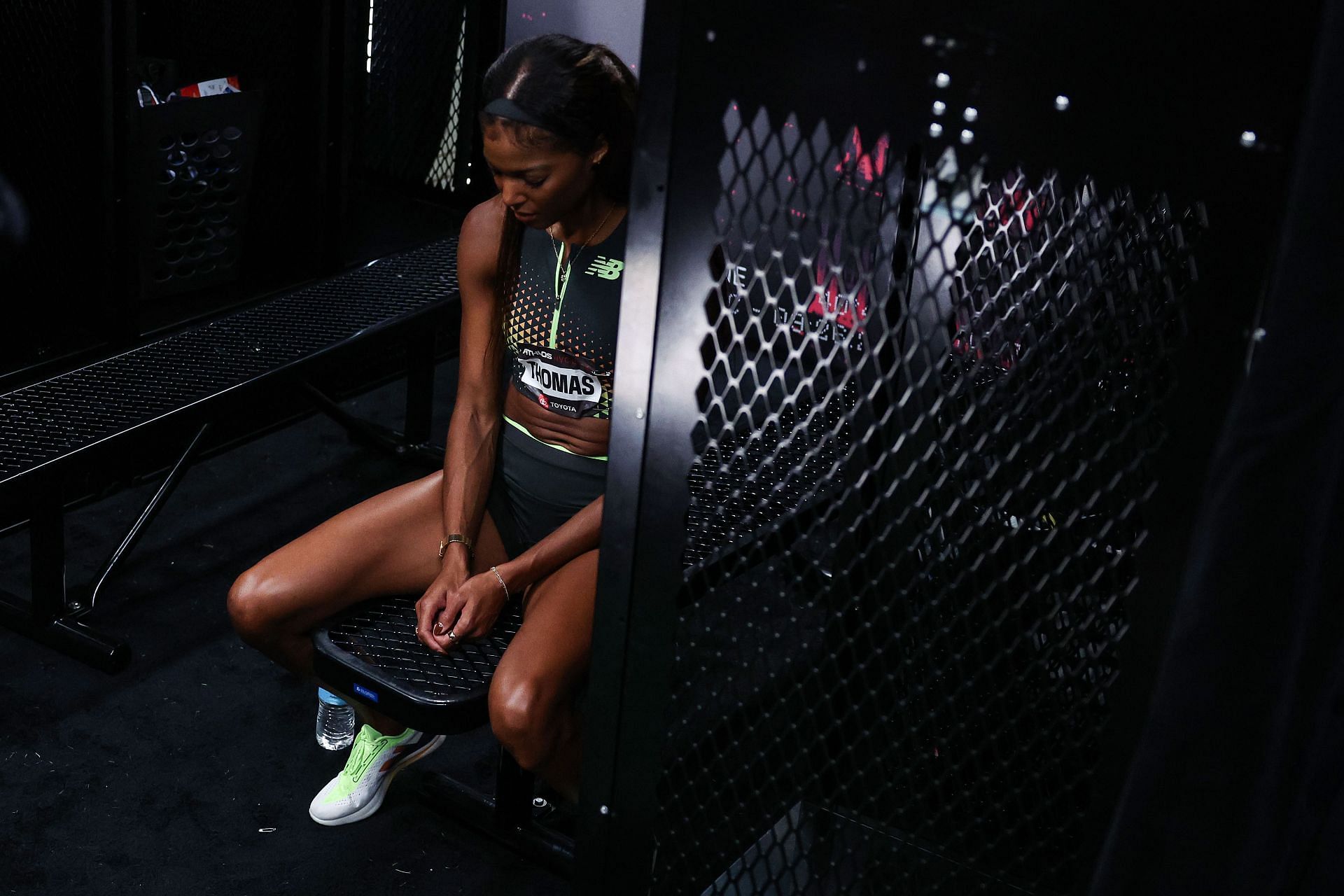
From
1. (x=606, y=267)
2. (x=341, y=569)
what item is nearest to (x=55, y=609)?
(x=341, y=569)

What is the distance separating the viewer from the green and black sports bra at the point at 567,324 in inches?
77.3

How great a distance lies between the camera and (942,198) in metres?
0.87

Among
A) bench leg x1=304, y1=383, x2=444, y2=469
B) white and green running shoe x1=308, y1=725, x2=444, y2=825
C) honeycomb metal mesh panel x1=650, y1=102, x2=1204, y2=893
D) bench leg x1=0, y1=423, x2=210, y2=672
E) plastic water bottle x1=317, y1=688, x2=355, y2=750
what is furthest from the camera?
bench leg x1=304, y1=383, x2=444, y2=469

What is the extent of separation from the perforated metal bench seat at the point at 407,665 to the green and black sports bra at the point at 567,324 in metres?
0.32

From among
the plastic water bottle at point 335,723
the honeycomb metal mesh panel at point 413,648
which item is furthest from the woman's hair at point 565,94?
the plastic water bottle at point 335,723

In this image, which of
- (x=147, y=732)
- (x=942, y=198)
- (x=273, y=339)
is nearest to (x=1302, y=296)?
(x=942, y=198)

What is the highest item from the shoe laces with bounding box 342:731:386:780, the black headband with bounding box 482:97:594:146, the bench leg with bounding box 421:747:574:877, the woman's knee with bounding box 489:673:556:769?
the black headband with bounding box 482:97:594:146

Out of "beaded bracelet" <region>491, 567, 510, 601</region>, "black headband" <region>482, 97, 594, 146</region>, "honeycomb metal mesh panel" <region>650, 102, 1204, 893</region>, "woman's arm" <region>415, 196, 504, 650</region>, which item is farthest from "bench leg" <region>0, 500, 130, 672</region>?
"honeycomb metal mesh panel" <region>650, 102, 1204, 893</region>

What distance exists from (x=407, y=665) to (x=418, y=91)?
85.1 inches

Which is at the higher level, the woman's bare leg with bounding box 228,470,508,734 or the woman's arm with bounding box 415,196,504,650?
the woman's arm with bounding box 415,196,504,650

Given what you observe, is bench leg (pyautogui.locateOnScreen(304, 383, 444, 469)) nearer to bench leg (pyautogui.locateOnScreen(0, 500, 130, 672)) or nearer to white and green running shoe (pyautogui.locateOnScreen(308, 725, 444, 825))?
bench leg (pyautogui.locateOnScreen(0, 500, 130, 672))

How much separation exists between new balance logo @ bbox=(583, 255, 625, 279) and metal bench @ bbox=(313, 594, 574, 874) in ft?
1.67

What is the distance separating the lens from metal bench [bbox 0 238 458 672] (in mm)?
2373

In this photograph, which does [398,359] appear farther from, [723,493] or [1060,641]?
[1060,641]
